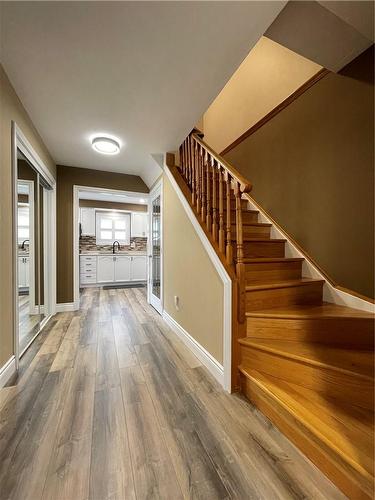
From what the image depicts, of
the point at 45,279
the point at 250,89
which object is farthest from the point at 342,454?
the point at 250,89

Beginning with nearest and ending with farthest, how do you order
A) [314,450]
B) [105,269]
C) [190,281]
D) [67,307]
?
[314,450] → [190,281] → [67,307] → [105,269]

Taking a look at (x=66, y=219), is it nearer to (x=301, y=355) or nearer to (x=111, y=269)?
(x=111, y=269)

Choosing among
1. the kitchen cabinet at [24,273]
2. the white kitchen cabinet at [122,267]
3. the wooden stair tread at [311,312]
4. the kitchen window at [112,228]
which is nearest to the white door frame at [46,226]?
the kitchen cabinet at [24,273]

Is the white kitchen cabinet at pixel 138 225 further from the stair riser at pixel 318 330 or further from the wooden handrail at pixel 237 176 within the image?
the stair riser at pixel 318 330

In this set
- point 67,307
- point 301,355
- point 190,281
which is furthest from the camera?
point 67,307

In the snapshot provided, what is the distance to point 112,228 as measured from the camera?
21.6 ft

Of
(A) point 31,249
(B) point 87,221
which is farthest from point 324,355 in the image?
(B) point 87,221

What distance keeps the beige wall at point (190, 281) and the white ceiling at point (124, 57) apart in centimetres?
105

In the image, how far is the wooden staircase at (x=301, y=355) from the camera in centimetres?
95

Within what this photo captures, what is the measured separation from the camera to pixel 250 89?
3088mm

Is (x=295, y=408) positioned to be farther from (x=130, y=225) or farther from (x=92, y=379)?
(x=130, y=225)

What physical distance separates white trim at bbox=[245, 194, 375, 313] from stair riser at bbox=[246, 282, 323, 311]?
76mm

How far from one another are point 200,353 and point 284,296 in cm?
91

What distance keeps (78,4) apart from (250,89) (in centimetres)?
270
